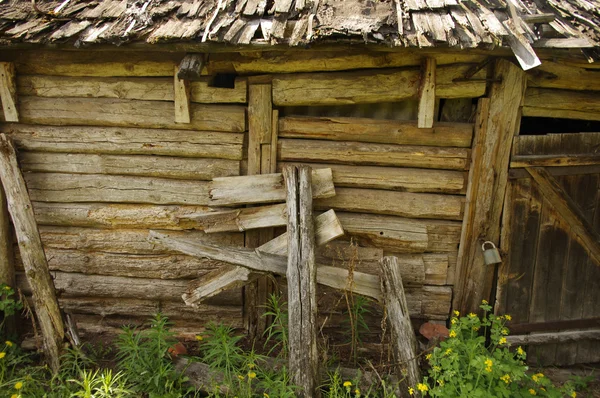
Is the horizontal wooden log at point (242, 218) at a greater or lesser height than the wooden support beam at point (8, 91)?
lesser

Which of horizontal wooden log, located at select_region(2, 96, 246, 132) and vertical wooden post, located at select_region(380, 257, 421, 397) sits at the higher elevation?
horizontal wooden log, located at select_region(2, 96, 246, 132)

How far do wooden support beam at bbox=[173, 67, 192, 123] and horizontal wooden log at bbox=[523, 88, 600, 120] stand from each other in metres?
2.80

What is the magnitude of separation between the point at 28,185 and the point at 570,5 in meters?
4.78

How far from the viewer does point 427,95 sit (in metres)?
3.86

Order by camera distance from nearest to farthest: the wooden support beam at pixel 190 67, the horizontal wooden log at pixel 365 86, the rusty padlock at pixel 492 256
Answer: the wooden support beam at pixel 190 67 < the horizontal wooden log at pixel 365 86 < the rusty padlock at pixel 492 256

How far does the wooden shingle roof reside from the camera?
130 inches

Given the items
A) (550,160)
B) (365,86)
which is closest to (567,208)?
(550,160)

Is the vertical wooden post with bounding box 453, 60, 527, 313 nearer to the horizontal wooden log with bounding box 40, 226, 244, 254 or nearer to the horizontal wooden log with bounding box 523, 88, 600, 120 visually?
the horizontal wooden log with bounding box 523, 88, 600, 120

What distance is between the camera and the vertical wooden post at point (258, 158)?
4.05m

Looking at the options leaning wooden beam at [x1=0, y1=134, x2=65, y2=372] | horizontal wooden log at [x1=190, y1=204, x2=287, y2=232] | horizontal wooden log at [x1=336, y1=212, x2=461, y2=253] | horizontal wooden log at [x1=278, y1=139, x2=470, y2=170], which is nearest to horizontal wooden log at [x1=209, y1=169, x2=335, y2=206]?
horizontal wooden log at [x1=190, y1=204, x2=287, y2=232]

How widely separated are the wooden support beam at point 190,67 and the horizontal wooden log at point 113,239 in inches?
56.1

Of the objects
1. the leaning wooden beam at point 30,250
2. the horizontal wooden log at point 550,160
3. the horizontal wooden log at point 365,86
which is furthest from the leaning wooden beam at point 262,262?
the horizontal wooden log at point 550,160

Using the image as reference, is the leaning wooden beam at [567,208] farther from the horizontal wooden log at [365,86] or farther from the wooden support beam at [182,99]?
the wooden support beam at [182,99]

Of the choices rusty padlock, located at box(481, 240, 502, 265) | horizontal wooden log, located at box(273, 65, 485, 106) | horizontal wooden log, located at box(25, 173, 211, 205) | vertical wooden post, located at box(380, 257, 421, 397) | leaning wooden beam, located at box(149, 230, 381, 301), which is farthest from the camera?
horizontal wooden log, located at box(25, 173, 211, 205)
